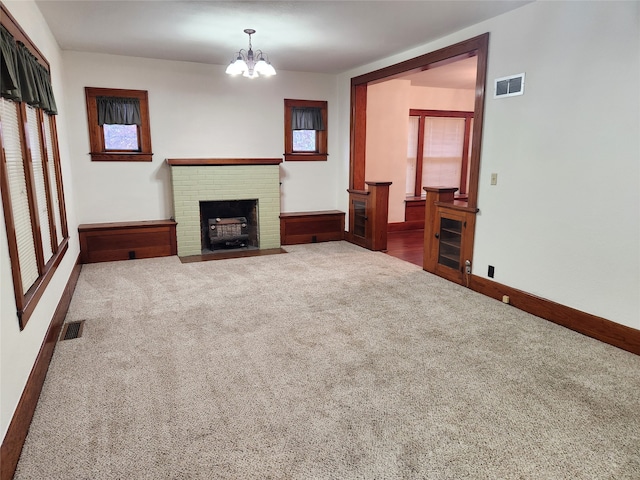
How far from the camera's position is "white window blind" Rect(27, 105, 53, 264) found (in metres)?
3.10

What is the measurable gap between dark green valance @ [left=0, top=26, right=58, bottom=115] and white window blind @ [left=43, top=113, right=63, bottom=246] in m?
0.29

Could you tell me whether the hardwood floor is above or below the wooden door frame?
below

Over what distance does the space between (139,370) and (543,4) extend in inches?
160

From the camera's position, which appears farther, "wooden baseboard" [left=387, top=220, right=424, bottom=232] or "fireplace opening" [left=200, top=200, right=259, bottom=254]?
"wooden baseboard" [left=387, top=220, right=424, bottom=232]

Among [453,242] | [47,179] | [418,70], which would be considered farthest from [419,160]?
[47,179]

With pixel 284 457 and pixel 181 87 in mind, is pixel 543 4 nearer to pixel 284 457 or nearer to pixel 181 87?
pixel 284 457

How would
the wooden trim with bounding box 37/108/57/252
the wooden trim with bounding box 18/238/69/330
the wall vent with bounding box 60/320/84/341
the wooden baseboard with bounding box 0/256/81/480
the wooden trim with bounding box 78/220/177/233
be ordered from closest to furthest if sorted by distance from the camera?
Answer: 1. the wooden baseboard with bounding box 0/256/81/480
2. the wooden trim with bounding box 18/238/69/330
3. the wall vent with bounding box 60/320/84/341
4. the wooden trim with bounding box 37/108/57/252
5. the wooden trim with bounding box 78/220/177/233

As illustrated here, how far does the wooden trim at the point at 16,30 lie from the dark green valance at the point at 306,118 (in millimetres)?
3553

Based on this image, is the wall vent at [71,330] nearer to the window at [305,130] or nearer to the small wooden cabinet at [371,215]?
the small wooden cabinet at [371,215]

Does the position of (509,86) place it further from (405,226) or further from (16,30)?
(405,226)

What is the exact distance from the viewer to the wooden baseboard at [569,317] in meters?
3.00

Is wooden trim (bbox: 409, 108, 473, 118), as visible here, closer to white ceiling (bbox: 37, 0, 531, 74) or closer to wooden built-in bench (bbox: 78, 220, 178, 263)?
white ceiling (bbox: 37, 0, 531, 74)

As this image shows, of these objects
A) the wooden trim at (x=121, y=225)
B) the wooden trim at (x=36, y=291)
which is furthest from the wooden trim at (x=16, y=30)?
the wooden trim at (x=121, y=225)

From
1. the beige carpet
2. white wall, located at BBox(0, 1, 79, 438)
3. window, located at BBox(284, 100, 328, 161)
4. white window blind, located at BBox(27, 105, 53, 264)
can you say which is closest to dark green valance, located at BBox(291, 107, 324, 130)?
window, located at BBox(284, 100, 328, 161)
